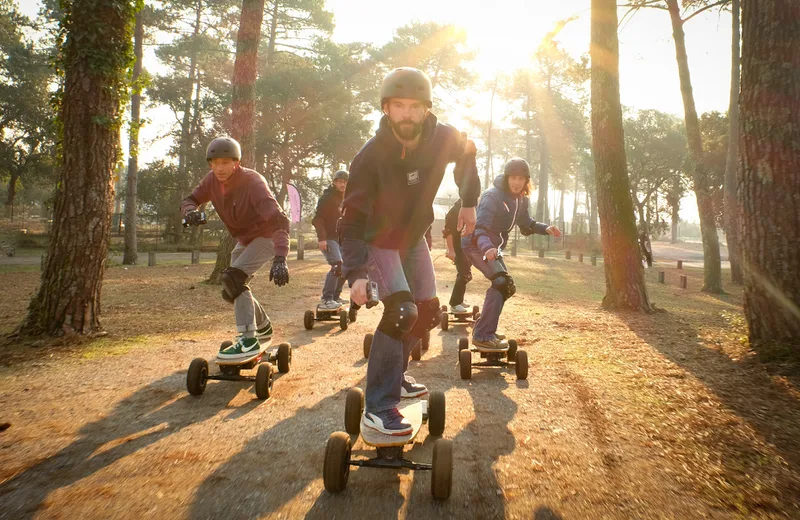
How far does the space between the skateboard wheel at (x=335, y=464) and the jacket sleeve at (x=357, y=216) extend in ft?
2.84

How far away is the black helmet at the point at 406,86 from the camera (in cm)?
319

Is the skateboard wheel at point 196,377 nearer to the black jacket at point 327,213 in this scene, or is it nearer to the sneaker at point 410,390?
the sneaker at point 410,390

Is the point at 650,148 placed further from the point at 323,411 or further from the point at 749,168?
the point at 323,411

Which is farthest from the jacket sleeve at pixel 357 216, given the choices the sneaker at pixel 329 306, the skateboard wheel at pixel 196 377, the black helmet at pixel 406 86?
the sneaker at pixel 329 306

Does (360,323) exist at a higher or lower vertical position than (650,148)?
lower

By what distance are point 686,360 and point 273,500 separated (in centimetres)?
464

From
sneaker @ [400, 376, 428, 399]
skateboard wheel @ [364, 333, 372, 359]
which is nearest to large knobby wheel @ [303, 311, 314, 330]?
skateboard wheel @ [364, 333, 372, 359]

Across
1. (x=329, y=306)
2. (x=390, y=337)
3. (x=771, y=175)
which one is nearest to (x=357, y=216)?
(x=390, y=337)

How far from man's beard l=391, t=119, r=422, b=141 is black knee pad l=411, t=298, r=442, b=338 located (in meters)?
1.06

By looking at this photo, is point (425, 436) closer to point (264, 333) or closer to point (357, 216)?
point (357, 216)

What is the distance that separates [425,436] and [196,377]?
6.54 ft

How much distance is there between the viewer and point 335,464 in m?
2.68

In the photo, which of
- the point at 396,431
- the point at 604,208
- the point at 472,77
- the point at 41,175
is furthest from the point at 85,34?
the point at 41,175

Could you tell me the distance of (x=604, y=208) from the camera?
9484 millimetres
